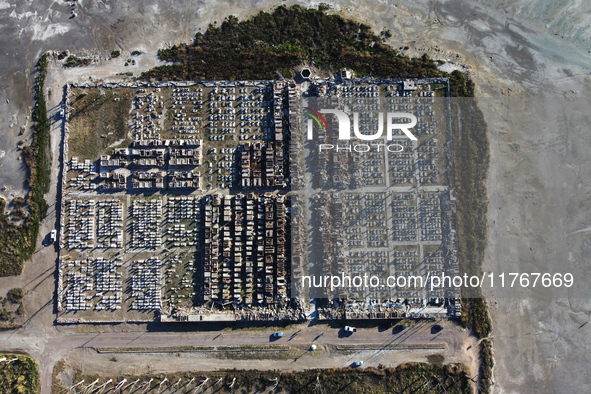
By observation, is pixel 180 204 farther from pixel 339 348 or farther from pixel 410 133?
pixel 410 133

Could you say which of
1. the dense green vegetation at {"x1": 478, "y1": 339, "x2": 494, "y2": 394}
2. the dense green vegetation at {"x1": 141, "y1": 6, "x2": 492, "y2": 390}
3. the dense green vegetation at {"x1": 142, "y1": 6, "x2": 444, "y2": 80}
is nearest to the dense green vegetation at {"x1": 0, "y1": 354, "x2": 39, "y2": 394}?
the dense green vegetation at {"x1": 142, "y1": 6, "x2": 444, "y2": 80}

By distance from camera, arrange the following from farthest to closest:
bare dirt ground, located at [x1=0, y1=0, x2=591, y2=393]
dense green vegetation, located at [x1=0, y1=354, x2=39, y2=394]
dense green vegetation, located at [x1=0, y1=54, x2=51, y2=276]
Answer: dense green vegetation, located at [x1=0, y1=54, x2=51, y2=276], bare dirt ground, located at [x1=0, y1=0, x2=591, y2=393], dense green vegetation, located at [x1=0, y1=354, x2=39, y2=394]

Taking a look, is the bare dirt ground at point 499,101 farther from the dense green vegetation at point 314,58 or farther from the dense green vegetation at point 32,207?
the dense green vegetation at point 314,58

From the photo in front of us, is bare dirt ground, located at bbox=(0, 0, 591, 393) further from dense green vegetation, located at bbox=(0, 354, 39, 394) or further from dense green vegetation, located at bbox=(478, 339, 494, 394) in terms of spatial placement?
dense green vegetation, located at bbox=(478, 339, 494, 394)

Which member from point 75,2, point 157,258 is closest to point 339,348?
point 157,258

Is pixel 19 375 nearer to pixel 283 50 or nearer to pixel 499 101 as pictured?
pixel 283 50

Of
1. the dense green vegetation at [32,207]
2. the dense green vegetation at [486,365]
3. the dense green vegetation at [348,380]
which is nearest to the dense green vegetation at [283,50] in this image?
the dense green vegetation at [32,207]

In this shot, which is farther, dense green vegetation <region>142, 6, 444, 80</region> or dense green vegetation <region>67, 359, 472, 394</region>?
dense green vegetation <region>142, 6, 444, 80</region>
